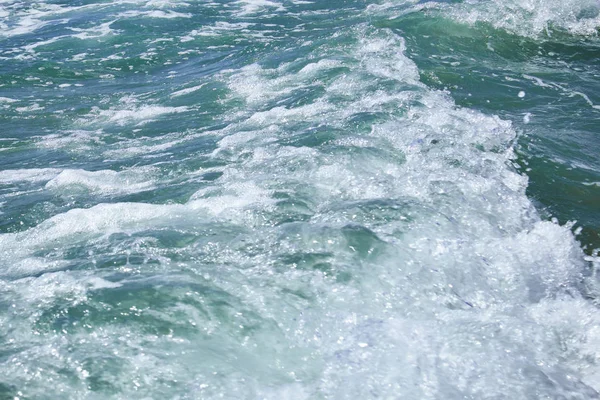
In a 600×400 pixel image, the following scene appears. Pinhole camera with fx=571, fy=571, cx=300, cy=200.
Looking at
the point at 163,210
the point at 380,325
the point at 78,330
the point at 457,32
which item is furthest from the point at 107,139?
the point at 457,32

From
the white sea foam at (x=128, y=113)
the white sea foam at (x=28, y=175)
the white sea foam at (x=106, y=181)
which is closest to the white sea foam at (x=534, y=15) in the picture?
the white sea foam at (x=128, y=113)

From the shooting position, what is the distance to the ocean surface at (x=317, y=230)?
2951mm

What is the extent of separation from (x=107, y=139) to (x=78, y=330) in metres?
4.98

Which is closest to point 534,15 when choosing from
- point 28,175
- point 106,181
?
point 106,181

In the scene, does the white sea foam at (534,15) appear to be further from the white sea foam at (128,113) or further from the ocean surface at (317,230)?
the white sea foam at (128,113)

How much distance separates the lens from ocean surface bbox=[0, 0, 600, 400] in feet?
9.68

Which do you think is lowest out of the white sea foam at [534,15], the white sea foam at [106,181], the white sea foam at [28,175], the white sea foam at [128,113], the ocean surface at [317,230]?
the white sea foam at [28,175]

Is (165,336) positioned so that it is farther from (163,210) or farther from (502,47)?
(502,47)

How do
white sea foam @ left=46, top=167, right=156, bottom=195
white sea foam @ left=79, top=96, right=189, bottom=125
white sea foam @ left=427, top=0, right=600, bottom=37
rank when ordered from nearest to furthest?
white sea foam @ left=46, top=167, right=156, bottom=195 < white sea foam @ left=79, top=96, right=189, bottom=125 < white sea foam @ left=427, top=0, right=600, bottom=37

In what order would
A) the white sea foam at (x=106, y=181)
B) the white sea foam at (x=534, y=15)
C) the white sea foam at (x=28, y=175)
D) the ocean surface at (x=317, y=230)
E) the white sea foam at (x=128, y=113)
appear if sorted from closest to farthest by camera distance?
the ocean surface at (x=317, y=230) < the white sea foam at (x=106, y=181) < the white sea foam at (x=28, y=175) < the white sea foam at (x=128, y=113) < the white sea foam at (x=534, y=15)

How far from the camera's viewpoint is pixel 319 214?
4496 millimetres

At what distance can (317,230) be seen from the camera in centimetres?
416

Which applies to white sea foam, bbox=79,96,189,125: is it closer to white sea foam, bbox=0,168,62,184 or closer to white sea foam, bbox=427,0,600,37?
white sea foam, bbox=0,168,62,184

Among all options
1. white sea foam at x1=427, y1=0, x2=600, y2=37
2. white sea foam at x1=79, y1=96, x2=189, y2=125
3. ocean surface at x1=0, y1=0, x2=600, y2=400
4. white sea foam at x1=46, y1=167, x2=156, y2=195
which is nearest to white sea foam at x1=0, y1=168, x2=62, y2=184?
ocean surface at x1=0, y1=0, x2=600, y2=400
